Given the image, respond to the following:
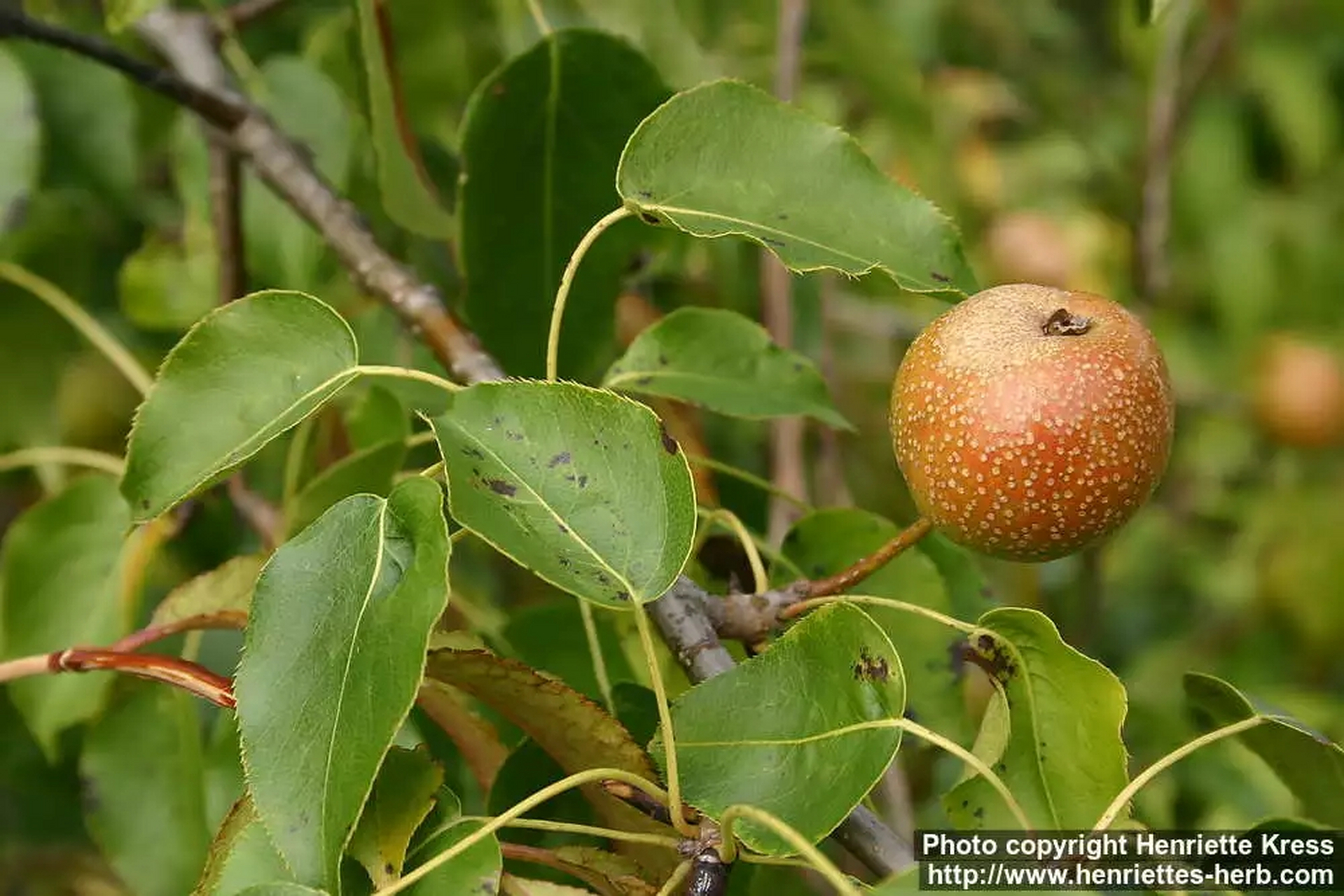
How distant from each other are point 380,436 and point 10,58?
16.3 inches

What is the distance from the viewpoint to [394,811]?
641mm

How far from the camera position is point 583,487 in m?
0.67

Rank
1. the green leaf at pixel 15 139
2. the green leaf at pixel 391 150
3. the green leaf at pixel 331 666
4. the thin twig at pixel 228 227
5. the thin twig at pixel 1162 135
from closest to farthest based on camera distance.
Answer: the green leaf at pixel 331 666
the green leaf at pixel 391 150
the green leaf at pixel 15 139
the thin twig at pixel 228 227
the thin twig at pixel 1162 135

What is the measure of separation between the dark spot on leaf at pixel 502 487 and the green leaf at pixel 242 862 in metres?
0.17

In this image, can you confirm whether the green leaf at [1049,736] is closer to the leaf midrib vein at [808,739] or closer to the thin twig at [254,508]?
the leaf midrib vein at [808,739]

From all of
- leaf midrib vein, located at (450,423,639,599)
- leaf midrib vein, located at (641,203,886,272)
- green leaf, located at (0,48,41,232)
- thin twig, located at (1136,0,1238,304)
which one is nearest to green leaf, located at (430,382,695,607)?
leaf midrib vein, located at (450,423,639,599)

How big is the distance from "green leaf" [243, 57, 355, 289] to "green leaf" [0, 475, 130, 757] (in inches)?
10.2

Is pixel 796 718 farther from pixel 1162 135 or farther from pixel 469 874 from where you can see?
pixel 1162 135

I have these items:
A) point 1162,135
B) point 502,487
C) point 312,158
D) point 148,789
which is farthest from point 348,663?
point 1162,135

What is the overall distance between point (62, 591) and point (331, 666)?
0.45 metres

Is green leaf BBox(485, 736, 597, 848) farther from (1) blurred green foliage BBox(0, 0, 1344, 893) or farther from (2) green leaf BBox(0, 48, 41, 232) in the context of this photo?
(2) green leaf BBox(0, 48, 41, 232)

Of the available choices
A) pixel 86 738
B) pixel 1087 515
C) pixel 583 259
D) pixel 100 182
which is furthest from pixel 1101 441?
pixel 100 182

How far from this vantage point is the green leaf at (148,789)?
94 centimetres

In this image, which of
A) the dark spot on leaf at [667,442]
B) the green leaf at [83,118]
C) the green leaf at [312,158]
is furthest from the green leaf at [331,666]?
the green leaf at [83,118]
